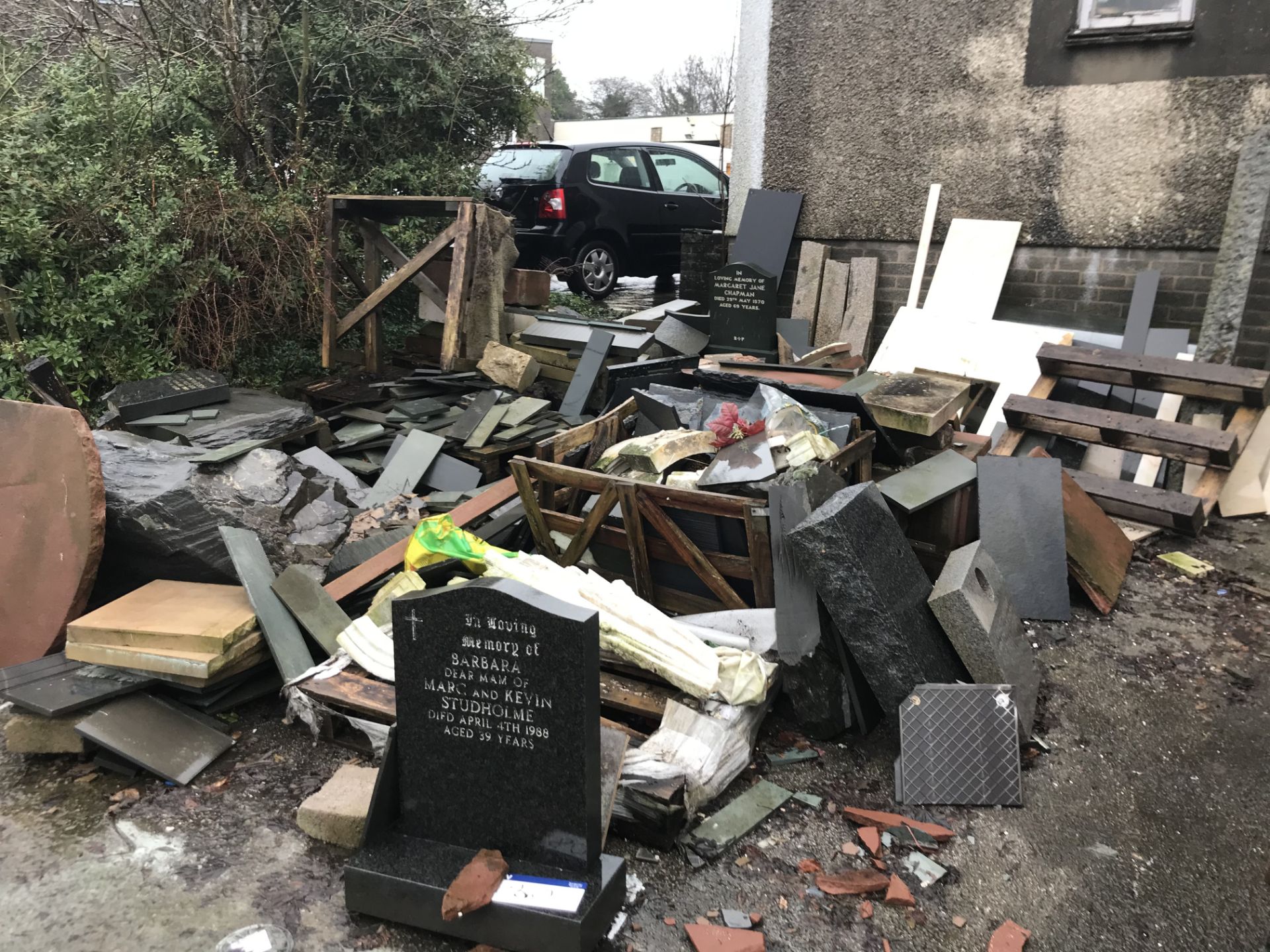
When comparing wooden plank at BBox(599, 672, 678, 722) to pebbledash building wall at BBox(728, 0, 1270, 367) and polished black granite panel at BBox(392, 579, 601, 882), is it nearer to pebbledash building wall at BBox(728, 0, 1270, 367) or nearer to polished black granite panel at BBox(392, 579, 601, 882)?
polished black granite panel at BBox(392, 579, 601, 882)

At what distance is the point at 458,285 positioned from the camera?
7.03 metres

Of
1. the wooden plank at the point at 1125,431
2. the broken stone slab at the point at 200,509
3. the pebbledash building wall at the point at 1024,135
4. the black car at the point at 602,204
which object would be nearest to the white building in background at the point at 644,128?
the black car at the point at 602,204

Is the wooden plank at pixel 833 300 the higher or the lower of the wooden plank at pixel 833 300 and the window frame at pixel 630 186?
the lower

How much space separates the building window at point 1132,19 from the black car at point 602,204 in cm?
534

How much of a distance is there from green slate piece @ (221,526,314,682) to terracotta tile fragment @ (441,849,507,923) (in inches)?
60.0

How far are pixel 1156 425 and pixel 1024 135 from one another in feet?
9.27

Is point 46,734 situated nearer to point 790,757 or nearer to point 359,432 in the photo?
point 790,757

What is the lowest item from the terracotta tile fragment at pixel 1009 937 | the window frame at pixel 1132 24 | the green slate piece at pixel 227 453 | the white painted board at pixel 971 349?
the terracotta tile fragment at pixel 1009 937

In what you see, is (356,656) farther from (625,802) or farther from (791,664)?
(791,664)

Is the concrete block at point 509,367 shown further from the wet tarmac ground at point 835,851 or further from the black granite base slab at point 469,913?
the black granite base slab at point 469,913

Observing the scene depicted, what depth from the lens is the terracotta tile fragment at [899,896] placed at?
2.64 metres

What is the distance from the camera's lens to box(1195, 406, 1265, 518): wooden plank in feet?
17.6

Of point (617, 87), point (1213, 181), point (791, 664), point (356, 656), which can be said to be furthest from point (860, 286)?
point (617, 87)

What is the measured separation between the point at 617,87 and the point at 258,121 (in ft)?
126
